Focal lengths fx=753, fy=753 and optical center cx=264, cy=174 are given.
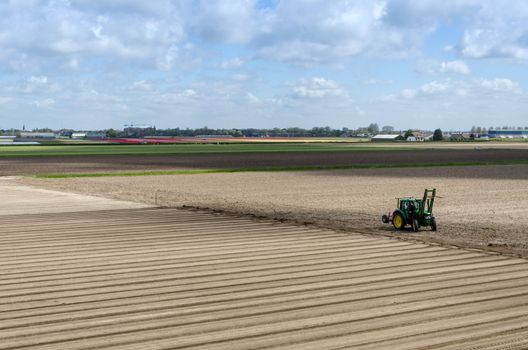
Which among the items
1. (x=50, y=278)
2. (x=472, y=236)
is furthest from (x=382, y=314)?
(x=472, y=236)

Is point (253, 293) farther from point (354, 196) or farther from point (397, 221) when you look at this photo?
point (354, 196)

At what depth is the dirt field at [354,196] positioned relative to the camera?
65.6ft

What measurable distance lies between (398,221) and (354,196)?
11804mm

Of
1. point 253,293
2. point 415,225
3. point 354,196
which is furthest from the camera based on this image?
point 354,196

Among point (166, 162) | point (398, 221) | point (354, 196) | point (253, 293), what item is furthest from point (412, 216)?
point (166, 162)

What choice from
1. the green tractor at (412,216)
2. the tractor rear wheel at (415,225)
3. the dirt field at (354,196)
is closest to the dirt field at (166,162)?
the dirt field at (354,196)

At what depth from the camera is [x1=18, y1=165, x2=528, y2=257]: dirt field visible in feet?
65.6

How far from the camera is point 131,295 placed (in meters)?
11.5

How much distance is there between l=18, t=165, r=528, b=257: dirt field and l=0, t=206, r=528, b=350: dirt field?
321 centimetres

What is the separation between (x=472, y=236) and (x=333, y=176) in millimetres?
27148

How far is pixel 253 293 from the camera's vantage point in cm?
1158

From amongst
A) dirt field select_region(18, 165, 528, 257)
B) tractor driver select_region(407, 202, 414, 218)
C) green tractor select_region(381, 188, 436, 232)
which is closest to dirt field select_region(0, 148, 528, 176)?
dirt field select_region(18, 165, 528, 257)

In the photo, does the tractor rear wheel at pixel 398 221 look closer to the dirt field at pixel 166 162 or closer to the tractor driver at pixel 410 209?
the tractor driver at pixel 410 209

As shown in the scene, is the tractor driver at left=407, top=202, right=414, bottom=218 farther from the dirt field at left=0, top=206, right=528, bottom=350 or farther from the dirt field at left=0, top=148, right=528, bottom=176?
the dirt field at left=0, top=148, right=528, bottom=176
